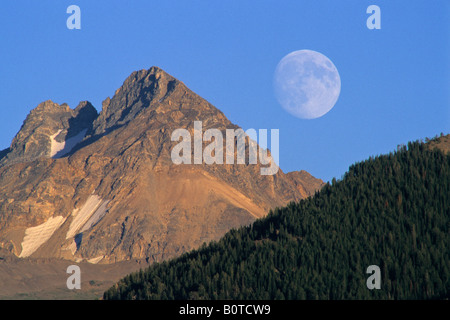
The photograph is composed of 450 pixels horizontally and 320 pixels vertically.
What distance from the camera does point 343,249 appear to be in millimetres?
117562

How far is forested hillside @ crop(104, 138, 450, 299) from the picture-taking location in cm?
10850

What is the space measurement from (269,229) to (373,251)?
24492 mm

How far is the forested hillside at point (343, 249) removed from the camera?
108 meters

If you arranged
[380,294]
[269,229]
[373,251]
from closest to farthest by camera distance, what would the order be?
[380,294] → [373,251] → [269,229]

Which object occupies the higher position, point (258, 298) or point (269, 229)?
point (269, 229)
